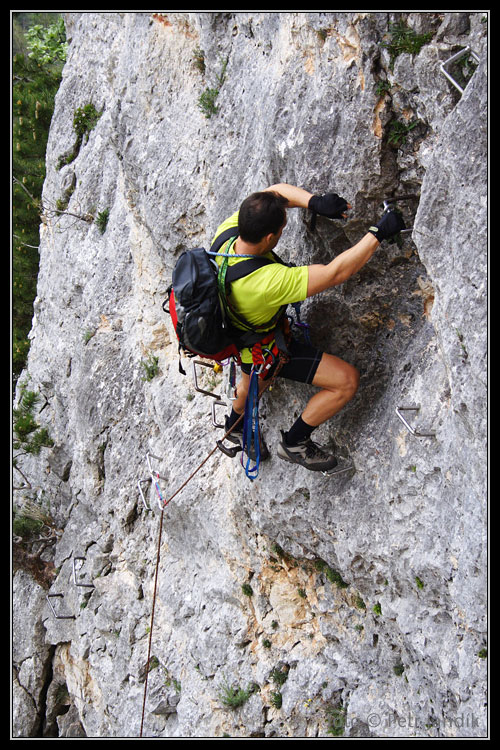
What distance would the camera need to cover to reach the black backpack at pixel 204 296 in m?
4.36

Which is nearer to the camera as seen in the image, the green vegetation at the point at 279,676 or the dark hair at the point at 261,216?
the dark hair at the point at 261,216

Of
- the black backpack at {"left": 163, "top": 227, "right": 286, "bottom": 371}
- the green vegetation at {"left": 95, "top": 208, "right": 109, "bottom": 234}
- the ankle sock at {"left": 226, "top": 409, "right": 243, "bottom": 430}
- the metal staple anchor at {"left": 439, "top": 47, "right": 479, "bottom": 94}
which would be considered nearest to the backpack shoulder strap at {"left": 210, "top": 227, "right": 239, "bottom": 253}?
the black backpack at {"left": 163, "top": 227, "right": 286, "bottom": 371}

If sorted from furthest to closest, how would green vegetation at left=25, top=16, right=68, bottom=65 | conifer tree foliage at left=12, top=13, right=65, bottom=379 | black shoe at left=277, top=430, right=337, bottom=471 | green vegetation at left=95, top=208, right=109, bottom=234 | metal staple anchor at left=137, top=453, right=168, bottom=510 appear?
green vegetation at left=25, top=16, right=68, bottom=65 < conifer tree foliage at left=12, top=13, right=65, bottom=379 < green vegetation at left=95, top=208, right=109, bottom=234 < metal staple anchor at left=137, top=453, right=168, bottom=510 < black shoe at left=277, top=430, right=337, bottom=471

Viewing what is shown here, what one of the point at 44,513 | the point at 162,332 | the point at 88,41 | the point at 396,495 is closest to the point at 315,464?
the point at 396,495

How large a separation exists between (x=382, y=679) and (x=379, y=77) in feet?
15.4

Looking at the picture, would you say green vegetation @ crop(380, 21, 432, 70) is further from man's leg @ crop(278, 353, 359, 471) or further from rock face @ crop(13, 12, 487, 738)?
man's leg @ crop(278, 353, 359, 471)

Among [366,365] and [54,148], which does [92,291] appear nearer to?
[54,148]

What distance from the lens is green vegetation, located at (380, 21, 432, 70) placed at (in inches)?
162

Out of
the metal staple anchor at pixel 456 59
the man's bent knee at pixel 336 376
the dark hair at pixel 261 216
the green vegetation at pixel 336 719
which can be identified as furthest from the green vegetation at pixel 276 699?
the metal staple anchor at pixel 456 59

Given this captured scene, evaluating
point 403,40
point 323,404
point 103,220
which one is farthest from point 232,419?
point 103,220

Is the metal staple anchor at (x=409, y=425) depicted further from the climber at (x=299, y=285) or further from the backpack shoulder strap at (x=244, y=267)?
the backpack shoulder strap at (x=244, y=267)

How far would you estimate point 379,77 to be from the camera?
4.41m

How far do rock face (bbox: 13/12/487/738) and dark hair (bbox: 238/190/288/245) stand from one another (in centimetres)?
69

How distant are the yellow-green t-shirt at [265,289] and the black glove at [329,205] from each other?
49 cm
